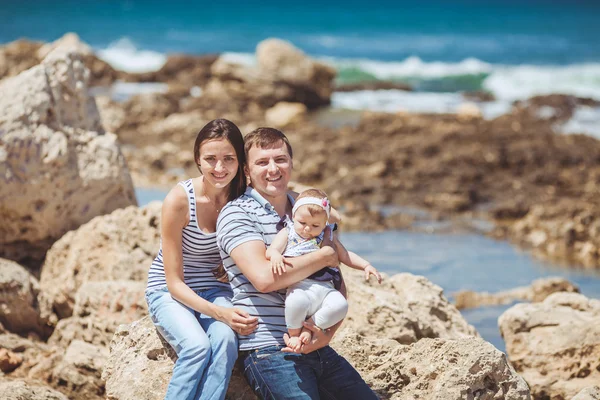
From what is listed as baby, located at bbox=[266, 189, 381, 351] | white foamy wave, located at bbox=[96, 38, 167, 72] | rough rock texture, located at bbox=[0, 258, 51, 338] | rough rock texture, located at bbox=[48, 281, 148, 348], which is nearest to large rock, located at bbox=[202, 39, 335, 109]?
white foamy wave, located at bbox=[96, 38, 167, 72]

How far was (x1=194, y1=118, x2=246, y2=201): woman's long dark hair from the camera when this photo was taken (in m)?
4.21

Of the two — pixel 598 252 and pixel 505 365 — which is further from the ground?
pixel 505 365

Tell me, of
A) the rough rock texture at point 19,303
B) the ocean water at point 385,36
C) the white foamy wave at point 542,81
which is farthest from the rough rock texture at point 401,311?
the white foamy wave at point 542,81

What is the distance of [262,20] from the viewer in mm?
64688

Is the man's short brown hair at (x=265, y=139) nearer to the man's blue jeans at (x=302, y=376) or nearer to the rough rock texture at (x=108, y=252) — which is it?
the man's blue jeans at (x=302, y=376)

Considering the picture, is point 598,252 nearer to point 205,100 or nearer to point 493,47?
point 205,100

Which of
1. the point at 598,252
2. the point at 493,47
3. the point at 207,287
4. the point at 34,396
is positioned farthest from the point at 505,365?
the point at 493,47

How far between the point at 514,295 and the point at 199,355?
5576 millimetres

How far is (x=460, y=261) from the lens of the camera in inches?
411

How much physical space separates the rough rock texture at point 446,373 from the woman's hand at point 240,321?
83 cm

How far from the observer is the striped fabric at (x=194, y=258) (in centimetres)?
424

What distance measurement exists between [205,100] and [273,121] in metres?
2.52

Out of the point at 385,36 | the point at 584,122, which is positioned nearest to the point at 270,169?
the point at 584,122

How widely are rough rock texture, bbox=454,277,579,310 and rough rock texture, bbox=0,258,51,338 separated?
4324 millimetres
